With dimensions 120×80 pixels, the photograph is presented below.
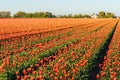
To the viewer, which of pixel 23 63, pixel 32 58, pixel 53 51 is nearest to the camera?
pixel 23 63

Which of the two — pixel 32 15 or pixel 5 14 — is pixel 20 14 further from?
pixel 5 14

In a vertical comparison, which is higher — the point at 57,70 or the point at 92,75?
the point at 57,70

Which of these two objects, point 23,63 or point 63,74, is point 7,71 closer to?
point 23,63

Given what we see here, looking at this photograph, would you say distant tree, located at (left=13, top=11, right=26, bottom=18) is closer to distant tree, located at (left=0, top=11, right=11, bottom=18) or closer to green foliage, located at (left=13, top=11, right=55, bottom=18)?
green foliage, located at (left=13, top=11, right=55, bottom=18)

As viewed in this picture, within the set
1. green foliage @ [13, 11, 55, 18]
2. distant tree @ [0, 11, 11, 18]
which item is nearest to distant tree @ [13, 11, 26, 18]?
green foliage @ [13, 11, 55, 18]

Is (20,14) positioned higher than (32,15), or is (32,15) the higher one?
(20,14)

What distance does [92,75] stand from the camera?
9781 millimetres

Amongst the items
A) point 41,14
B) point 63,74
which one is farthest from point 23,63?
point 41,14

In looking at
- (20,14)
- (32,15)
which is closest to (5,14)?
(20,14)

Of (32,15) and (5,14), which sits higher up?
(5,14)

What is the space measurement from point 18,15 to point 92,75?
11405 cm

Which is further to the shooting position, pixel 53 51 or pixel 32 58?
pixel 53 51

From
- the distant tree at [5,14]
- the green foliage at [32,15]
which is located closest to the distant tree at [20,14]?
the green foliage at [32,15]

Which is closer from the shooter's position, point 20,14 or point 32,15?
point 32,15
